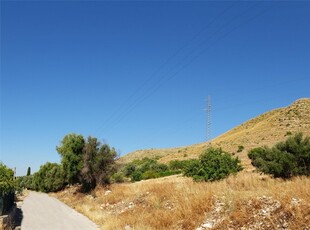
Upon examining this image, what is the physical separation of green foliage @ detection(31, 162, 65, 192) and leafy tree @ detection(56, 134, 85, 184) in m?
7.58

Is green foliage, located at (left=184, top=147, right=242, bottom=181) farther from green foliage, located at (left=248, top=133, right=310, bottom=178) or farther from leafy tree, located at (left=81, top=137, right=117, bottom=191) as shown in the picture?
leafy tree, located at (left=81, top=137, right=117, bottom=191)

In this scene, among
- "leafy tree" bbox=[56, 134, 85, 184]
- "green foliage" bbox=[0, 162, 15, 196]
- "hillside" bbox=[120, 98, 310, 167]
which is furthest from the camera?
"hillside" bbox=[120, 98, 310, 167]

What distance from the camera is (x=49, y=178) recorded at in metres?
62.8

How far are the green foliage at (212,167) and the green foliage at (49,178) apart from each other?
Answer: 98.5ft

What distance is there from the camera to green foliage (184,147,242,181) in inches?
1053

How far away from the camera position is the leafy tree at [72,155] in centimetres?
4466

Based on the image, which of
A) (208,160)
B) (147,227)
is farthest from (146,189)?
(147,227)

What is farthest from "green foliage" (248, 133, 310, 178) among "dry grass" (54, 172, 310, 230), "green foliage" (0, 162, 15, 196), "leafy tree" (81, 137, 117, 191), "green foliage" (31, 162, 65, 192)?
"green foliage" (31, 162, 65, 192)

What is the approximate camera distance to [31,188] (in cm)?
8281

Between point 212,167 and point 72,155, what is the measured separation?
22.7 metres

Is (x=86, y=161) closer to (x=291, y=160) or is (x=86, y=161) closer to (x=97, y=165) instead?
(x=97, y=165)

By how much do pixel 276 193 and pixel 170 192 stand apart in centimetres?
852

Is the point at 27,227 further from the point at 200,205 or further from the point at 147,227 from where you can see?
the point at 200,205

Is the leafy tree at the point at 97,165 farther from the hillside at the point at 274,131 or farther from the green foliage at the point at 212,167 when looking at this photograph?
the hillside at the point at 274,131
